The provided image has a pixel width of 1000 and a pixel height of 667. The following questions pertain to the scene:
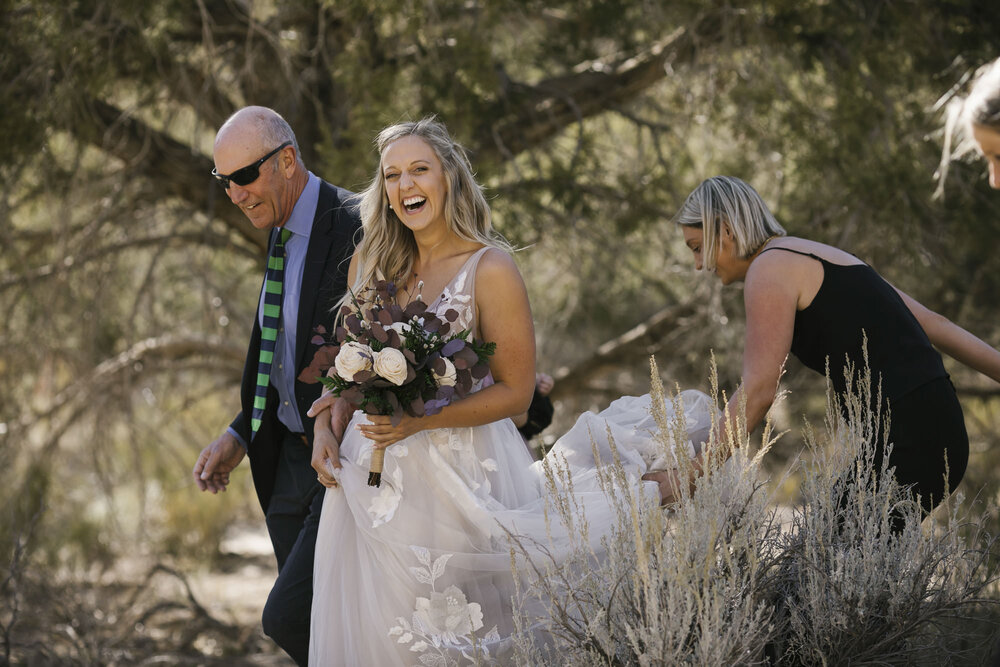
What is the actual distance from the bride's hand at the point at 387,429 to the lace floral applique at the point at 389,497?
15 centimetres

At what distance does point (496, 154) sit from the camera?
689cm

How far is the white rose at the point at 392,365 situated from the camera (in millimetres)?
3057

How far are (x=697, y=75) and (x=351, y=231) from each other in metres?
3.55

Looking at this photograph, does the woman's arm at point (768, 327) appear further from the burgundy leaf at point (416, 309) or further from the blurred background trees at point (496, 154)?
the blurred background trees at point (496, 154)

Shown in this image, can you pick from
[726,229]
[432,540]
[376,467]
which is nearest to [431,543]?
[432,540]

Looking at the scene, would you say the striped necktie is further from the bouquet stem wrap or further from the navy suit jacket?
the bouquet stem wrap

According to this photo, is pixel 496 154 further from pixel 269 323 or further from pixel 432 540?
pixel 432 540

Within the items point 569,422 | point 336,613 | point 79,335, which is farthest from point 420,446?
point 569,422

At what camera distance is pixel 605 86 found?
23.8ft

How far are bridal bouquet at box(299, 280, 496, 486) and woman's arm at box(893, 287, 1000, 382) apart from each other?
5.36ft

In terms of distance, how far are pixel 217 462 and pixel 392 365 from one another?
134 centimetres

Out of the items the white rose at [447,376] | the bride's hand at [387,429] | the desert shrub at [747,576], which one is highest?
the white rose at [447,376]

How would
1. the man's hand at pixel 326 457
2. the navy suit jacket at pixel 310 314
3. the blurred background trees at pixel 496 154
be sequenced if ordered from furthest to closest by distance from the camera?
1. the blurred background trees at pixel 496 154
2. the navy suit jacket at pixel 310 314
3. the man's hand at pixel 326 457

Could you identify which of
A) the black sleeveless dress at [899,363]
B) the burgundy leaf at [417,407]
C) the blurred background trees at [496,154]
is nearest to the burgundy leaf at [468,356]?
the burgundy leaf at [417,407]
